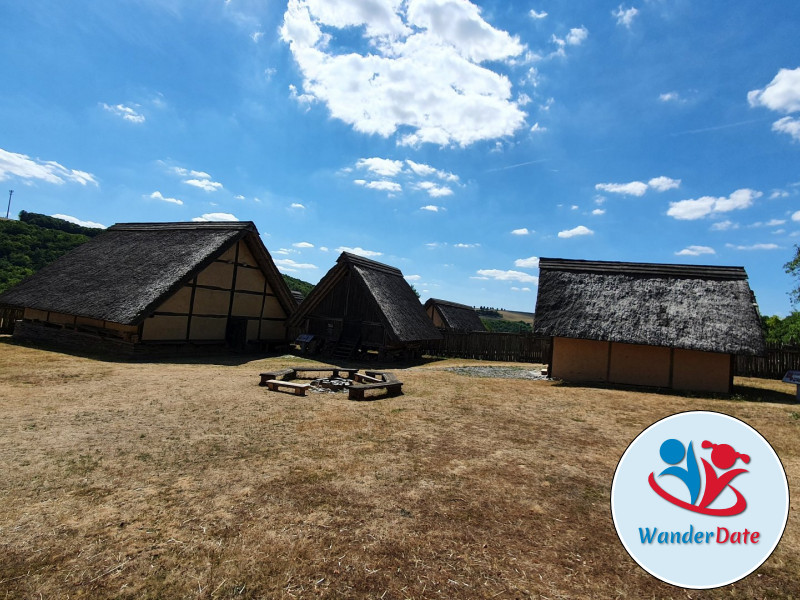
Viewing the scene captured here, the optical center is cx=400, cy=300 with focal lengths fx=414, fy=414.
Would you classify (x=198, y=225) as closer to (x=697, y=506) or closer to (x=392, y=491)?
(x=392, y=491)

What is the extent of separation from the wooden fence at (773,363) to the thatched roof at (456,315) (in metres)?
16.2

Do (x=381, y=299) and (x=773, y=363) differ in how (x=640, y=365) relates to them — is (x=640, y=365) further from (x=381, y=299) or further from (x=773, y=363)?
(x=381, y=299)

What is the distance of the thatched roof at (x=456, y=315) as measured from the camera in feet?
111

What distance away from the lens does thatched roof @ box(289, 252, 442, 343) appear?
19317 millimetres

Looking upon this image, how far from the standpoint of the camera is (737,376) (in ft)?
65.0

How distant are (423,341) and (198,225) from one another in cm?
1283

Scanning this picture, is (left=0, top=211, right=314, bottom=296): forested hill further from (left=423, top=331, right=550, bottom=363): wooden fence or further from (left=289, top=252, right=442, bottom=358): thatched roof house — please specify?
(left=423, top=331, right=550, bottom=363): wooden fence

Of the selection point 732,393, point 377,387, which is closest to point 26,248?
point 377,387

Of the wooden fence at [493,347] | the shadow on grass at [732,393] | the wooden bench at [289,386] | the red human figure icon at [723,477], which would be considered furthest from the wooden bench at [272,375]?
the wooden fence at [493,347]

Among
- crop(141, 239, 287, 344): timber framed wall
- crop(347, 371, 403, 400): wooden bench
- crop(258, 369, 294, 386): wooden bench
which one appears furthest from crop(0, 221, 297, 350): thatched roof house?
crop(347, 371, 403, 400): wooden bench

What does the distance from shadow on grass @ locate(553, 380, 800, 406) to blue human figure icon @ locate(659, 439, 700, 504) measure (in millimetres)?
12342

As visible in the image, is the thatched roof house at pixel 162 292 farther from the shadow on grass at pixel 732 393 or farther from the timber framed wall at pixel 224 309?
the shadow on grass at pixel 732 393

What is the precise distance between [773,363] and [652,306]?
913cm

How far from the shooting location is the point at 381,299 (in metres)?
19.9
